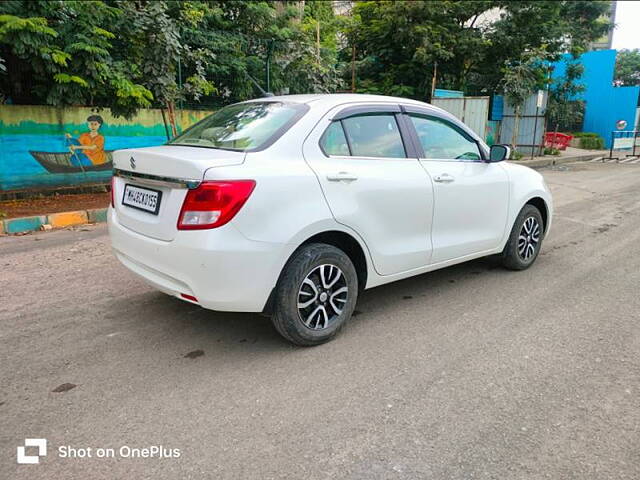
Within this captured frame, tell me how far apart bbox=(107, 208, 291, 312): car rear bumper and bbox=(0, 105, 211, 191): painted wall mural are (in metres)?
6.93

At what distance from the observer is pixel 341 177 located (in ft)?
10.8

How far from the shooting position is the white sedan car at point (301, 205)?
9.42 ft

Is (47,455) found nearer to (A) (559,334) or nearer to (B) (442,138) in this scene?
(A) (559,334)

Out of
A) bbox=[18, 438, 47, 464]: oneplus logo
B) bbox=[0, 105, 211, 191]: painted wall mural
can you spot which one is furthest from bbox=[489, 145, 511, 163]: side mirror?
bbox=[0, 105, 211, 191]: painted wall mural

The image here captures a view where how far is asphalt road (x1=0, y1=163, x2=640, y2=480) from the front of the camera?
2260mm

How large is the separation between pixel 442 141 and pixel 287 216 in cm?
188

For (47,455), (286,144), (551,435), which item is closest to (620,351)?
(551,435)

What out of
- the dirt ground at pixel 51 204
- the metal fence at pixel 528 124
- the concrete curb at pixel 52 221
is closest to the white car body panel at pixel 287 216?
the concrete curb at pixel 52 221

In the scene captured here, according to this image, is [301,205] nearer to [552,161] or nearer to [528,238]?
[528,238]

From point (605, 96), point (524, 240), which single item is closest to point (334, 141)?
point (524, 240)

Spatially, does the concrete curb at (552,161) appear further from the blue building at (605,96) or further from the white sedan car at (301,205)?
the white sedan car at (301,205)

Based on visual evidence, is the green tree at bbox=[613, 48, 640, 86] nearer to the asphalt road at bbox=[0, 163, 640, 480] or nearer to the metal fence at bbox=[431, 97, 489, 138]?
the metal fence at bbox=[431, 97, 489, 138]

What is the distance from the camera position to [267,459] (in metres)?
2.25

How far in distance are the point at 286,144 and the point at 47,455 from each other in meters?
2.12
